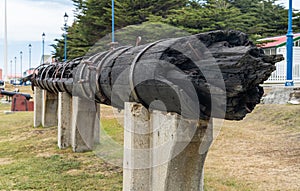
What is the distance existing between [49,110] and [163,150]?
7.57 metres

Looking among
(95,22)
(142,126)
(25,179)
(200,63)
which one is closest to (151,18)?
(95,22)

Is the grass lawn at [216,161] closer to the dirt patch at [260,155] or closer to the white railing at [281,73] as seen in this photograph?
the dirt patch at [260,155]

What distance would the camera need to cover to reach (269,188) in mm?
4254

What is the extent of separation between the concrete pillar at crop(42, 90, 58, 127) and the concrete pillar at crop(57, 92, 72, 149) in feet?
9.05

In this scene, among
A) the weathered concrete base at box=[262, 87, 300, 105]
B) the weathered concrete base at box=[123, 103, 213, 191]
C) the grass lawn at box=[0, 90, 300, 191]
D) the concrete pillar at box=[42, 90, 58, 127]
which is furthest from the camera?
the weathered concrete base at box=[262, 87, 300, 105]

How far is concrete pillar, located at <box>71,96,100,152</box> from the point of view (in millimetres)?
6275

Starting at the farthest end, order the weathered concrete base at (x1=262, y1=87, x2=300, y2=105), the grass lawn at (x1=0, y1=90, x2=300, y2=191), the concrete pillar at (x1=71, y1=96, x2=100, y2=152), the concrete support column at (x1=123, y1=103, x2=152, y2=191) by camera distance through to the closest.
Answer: the weathered concrete base at (x1=262, y1=87, x2=300, y2=105), the concrete pillar at (x1=71, y1=96, x2=100, y2=152), the grass lawn at (x1=0, y1=90, x2=300, y2=191), the concrete support column at (x1=123, y1=103, x2=152, y2=191)

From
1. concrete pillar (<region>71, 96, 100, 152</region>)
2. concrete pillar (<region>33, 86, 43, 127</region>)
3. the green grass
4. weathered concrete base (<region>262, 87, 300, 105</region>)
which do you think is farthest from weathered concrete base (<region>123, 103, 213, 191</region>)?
weathered concrete base (<region>262, 87, 300, 105</region>)

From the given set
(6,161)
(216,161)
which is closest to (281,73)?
(216,161)

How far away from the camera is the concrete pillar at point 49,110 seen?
973cm

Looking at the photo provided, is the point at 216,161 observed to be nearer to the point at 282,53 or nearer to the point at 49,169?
the point at 49,169

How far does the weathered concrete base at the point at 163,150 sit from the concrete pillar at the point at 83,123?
2.89 m

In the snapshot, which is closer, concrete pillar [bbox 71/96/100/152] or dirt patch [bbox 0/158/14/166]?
dirt patch [bbox 0/158/14/166]

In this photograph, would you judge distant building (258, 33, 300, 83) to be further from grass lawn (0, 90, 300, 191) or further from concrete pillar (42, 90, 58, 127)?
concrete pillar (42, 90, 58, 127)
